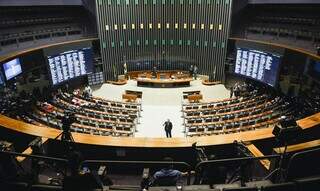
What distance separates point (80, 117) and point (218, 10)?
518 inches

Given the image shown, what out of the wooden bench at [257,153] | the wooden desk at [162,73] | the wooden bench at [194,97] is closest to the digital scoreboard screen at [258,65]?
the wooden bench at [194,97]

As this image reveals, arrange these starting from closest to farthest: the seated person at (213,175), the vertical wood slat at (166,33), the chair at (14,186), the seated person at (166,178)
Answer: the chair at (14,186) < the seated person at (213,175) < the seated person at (166,178) < the vertical wood slat at (166,33)

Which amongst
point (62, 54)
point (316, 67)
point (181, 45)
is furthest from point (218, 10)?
point (62, 54)

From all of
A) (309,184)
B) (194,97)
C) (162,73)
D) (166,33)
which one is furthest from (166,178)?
(166,33)

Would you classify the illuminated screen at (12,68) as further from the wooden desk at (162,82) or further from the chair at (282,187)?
the chair at (282,187)

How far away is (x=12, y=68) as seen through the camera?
1249cm

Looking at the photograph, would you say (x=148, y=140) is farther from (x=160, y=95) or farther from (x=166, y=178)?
(x=160, y=95)

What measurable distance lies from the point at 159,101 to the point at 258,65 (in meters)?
6.34

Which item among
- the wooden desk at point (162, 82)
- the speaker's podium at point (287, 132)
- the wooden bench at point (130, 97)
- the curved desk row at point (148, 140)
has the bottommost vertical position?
the wooden bench at point (130, 97)

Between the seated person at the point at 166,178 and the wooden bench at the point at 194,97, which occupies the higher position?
the seated person at the point at 166,178

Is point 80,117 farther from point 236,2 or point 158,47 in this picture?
point 236,2

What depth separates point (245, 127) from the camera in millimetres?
10406

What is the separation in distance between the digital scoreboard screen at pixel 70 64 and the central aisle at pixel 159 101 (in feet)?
6.30

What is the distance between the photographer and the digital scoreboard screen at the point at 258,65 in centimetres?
1431
